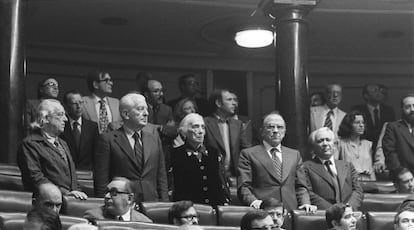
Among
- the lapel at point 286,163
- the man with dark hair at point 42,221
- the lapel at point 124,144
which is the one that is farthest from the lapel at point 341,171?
the man with dark hair at point 42,221

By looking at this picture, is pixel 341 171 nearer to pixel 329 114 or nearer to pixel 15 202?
pixel 329 114

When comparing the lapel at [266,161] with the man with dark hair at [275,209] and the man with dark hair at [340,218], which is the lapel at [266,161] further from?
the man with dark hair at [340,218]

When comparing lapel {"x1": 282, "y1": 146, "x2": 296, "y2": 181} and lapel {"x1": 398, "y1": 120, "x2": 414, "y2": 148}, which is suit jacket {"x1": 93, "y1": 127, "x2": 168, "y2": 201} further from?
lapel {"x1": 398, "y1": 120, "x2": 414, "y2": 148}

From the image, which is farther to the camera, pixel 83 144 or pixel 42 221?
pixel 83 144

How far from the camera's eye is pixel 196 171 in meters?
6.41

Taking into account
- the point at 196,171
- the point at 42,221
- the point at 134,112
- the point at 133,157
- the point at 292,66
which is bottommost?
the point at 42,221

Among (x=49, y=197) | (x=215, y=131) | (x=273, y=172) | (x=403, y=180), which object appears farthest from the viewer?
(x=215, y=131)

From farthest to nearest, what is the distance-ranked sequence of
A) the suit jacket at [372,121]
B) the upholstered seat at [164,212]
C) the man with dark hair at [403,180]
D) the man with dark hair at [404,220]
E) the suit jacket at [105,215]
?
the suit jacket at [372,121] → the man with dark hair at [403,180] → the upholstered seat at [164,212] → the man with dark hair at [404,220] → the suit jacket at [105,215]

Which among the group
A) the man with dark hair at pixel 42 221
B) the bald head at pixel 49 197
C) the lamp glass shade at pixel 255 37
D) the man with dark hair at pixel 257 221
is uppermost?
the lamp glass shade at pixel 255 37

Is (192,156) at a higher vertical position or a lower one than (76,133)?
lower

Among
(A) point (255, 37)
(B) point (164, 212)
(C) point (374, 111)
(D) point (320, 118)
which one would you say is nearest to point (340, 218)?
(B) point (164, 212)

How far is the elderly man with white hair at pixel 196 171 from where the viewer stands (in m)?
6.38

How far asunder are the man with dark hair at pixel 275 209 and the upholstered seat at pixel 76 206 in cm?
103

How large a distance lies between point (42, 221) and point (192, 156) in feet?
7.83
